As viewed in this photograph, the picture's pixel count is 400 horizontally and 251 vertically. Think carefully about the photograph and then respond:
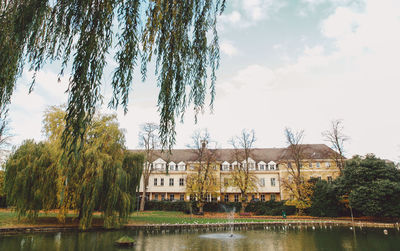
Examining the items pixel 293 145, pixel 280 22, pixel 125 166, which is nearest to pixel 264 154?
pixel 293 145

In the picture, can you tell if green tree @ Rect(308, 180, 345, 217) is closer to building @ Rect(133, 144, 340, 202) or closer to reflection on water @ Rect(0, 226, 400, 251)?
building @ Rect(133, 144, 340, 202)

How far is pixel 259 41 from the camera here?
399cm

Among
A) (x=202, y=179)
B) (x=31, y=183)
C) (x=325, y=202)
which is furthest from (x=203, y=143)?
(x=31, y=183)

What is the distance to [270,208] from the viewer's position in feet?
101

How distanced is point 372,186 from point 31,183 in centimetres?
2714

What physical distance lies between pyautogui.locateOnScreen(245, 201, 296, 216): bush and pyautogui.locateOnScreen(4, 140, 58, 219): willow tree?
23901 millimetres

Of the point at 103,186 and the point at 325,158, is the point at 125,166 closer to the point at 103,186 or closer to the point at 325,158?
the point at 103,186

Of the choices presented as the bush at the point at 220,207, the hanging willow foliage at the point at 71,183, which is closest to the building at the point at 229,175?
the bush at the point at 220,207

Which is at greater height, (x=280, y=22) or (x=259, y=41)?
(x=280, y=22)

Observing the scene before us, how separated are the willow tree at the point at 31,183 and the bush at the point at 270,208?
23.9 meters

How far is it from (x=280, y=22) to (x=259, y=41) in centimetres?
74

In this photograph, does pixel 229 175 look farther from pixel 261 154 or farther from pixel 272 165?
pixel 261 154

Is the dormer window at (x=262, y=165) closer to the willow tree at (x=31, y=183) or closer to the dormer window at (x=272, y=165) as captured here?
the dormer window at (x=272, y=165)

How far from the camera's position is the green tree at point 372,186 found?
Result: 2044 centimetres
